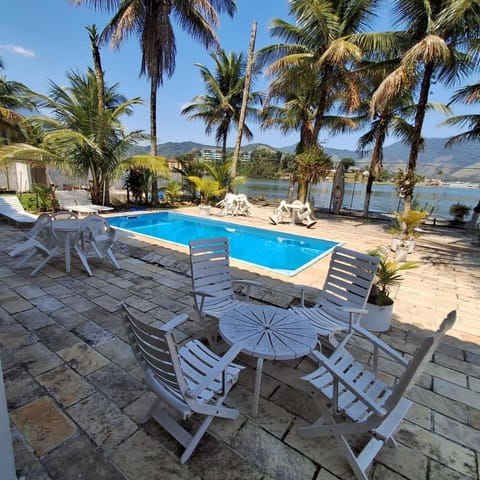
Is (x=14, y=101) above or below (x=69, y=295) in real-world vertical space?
above

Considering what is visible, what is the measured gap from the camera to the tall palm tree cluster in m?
7.61

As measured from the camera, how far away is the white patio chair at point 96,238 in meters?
4.36

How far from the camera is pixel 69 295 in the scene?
352 cm

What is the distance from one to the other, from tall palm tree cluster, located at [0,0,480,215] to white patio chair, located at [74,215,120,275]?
19.6 feet

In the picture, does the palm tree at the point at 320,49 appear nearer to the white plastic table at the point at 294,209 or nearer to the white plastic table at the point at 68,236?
the white plastic table at the point at 294,209

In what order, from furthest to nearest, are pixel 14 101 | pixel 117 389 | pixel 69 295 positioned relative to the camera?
pixel 14 101
pixel 69 295
pixel 117 389

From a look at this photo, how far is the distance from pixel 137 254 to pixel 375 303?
4351 millimetres

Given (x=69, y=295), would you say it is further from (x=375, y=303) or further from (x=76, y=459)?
(x=375, y=303)

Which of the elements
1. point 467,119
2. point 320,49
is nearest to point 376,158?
point 467,119

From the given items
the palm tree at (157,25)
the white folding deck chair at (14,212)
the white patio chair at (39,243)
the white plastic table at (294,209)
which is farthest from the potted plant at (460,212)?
the white folding deck chair at (14,212)

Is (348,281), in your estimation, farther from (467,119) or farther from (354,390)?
(467,119)

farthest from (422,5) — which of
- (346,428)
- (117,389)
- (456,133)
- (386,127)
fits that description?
(117,389)

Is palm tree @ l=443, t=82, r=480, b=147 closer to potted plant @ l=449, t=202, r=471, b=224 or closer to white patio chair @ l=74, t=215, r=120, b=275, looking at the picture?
potted plant @ l=449, t=202, r=471, b=224

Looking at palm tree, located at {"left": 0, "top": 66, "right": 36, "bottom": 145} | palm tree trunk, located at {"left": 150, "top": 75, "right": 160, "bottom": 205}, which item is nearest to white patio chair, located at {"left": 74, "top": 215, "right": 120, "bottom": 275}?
palm tree trunk, located at {"left": 150, "top": 75, "right": 160, "bottom": 205}
